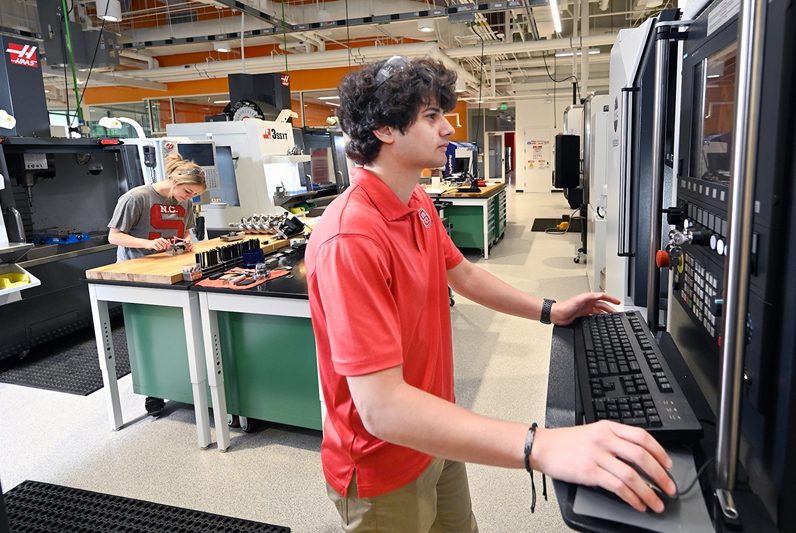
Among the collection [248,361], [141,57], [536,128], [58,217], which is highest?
[141,57]

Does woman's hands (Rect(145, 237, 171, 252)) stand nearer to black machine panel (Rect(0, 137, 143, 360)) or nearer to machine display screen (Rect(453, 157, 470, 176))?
black machine panel (Rect(0, 137, 143, 360))

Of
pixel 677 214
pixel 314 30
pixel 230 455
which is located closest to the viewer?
pixel 677 214

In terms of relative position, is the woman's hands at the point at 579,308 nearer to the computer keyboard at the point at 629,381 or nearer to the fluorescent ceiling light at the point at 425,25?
the computer keyboard at the point at 629,381

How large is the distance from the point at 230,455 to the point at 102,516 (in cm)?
62

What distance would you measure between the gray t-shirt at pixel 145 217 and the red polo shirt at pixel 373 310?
277 cm

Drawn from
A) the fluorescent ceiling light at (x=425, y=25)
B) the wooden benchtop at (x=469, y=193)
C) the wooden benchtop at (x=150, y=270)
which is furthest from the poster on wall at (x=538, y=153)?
the wooden benchtop at (x=150, y=270)

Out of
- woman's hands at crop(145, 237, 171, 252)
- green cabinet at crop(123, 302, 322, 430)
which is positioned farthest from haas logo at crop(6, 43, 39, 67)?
green cabinet at crop(123, 302, 322, 430)

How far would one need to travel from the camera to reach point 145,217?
3631 mm

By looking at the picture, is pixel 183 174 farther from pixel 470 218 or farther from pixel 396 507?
pixel 470 218

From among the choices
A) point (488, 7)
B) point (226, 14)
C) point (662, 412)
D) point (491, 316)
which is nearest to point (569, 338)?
point (662, 412)

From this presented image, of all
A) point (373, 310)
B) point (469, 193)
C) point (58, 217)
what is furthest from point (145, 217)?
point (469, 193)

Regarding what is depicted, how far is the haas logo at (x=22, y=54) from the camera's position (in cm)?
401

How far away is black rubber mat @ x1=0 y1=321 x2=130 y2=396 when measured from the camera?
3705 mm

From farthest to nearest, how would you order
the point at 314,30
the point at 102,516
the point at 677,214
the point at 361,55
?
1. the point at 361,55
2. the point at 314,30
3. the point at 102,516
4. the point at 677,214
